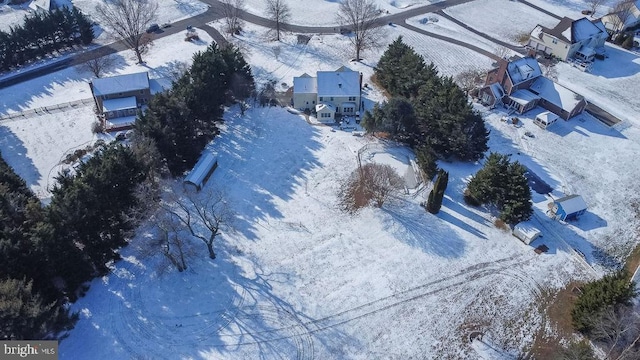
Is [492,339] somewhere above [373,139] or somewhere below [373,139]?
below

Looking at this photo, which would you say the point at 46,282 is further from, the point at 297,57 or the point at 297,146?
the point at 297,57

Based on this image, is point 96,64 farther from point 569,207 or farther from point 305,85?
point 569,207

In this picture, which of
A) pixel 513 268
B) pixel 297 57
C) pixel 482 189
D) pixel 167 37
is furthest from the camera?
pixel 167 37

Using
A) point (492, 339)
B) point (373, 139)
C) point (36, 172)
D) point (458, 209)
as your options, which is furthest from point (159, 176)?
point (492, 339)

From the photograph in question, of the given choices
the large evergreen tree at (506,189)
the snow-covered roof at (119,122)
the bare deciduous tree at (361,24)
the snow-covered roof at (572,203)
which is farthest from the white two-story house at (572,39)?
the snow-covered roof at (119,122)

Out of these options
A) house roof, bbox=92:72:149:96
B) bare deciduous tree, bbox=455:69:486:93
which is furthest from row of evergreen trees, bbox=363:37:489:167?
house roof, bbox=92:72:149:96

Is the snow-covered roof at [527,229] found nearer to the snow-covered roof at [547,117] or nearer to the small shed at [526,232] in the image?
the small shed at [526,232]

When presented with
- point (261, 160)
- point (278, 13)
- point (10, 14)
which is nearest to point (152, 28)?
point (278, 13)
